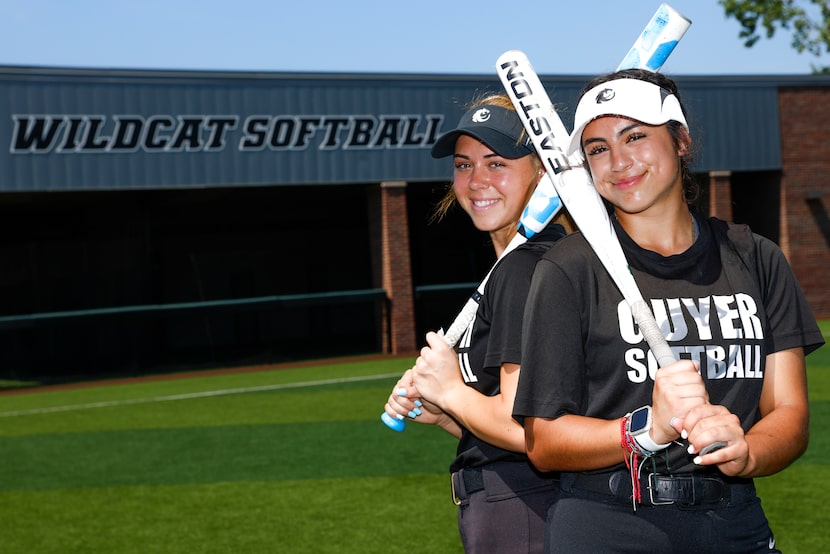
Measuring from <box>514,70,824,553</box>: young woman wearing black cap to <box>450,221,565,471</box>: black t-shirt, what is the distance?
253mm

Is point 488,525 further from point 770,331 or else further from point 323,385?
point 323,385

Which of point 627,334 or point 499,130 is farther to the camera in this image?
point 499,130

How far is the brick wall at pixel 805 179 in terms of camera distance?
98.5 ft

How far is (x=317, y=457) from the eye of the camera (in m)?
10.9

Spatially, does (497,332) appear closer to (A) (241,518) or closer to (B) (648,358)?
(B) (648,358)

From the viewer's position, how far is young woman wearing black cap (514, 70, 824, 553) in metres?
2.36

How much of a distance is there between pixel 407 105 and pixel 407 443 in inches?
635

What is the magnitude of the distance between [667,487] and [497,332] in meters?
0.61

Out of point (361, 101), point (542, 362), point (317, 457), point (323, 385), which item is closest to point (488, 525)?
point (542, 362)

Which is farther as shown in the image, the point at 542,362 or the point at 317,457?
the point at 317,457

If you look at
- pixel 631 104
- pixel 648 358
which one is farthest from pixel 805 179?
pixel 648 358

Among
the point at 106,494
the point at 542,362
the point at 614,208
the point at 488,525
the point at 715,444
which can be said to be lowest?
the point at 106,494

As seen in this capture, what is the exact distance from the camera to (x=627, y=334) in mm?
2361

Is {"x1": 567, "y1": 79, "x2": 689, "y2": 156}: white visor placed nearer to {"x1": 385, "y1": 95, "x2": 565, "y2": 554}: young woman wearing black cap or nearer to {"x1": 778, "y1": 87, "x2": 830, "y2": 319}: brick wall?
{"x1": 385, "y1": 95, "x2": 565, "y2": 554}: young woman wearing black cap
